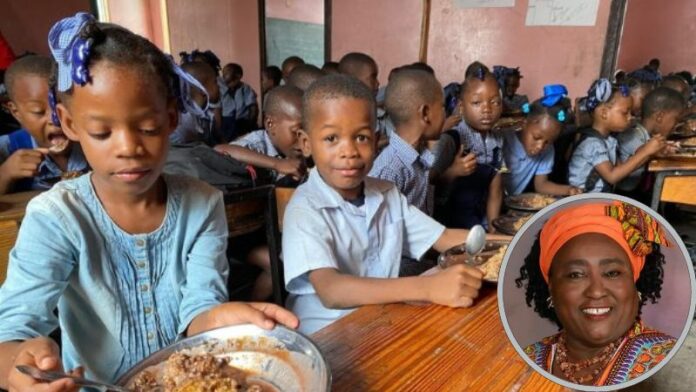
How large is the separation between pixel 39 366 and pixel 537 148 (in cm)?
281

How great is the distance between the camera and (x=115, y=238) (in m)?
0.95

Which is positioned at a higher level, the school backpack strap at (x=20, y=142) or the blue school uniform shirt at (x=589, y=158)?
the school backpack strap at (x=20, y=142)

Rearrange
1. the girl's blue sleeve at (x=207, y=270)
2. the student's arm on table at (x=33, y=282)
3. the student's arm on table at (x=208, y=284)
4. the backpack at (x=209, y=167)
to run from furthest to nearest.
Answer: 1. the backpack at (x=209, y=167)
2. the girl's blue sleeve at (x=207, y=270)
3. the student's arm on table at (x=208, y=284)
4. the student's arm on table at (x=33, y=282)

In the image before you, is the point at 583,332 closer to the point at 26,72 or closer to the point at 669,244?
the point at 669,244

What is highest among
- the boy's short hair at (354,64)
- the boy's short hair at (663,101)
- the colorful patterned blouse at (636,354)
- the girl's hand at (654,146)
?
the boy's short hair at (354,64)

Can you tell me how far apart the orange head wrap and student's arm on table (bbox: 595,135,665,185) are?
9.09 ft

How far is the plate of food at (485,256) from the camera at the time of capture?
1132mm

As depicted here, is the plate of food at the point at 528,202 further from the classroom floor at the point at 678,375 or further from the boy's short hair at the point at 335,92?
the boy's short hair at the point at 335,92

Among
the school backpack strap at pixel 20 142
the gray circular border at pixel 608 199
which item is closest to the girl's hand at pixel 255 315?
the gray circular border at pixel 608 199

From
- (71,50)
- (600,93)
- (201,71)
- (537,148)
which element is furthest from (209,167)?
(600,93)

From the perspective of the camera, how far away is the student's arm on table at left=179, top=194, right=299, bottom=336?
88cm

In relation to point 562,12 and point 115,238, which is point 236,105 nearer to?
point 562,12

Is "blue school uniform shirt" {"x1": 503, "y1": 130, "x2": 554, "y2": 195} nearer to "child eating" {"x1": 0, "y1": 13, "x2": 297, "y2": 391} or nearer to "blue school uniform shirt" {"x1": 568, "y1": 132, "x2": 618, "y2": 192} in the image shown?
"blue school uniform shirt" {"x1": 568, "y1": 132, "x2": 618, "y2": 192}

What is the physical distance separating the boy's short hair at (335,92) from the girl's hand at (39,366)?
93 cm
